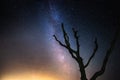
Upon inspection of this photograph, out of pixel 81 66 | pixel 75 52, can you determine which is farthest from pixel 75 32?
pixel 81 66

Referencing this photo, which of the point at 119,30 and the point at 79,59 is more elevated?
the point at 119,30

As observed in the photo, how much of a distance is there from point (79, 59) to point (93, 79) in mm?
1322

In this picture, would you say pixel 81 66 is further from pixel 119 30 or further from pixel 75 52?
pixel 119 30

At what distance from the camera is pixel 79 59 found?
12.2 meters

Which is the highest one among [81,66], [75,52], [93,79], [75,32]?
[75,32]

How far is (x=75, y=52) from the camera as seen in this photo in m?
12.5

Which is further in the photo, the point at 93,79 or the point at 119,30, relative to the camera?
the point at 119,30

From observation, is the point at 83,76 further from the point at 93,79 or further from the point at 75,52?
the point at 75,52

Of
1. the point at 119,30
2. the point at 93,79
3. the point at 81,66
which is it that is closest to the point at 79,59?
the point at 81,66

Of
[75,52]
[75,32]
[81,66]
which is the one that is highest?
[75,32]

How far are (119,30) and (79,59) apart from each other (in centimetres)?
274

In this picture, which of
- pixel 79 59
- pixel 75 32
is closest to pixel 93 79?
pixel 79 59

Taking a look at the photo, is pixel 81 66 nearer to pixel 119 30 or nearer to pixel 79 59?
pixel 79 59

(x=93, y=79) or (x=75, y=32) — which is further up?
(x=75, y=32)
